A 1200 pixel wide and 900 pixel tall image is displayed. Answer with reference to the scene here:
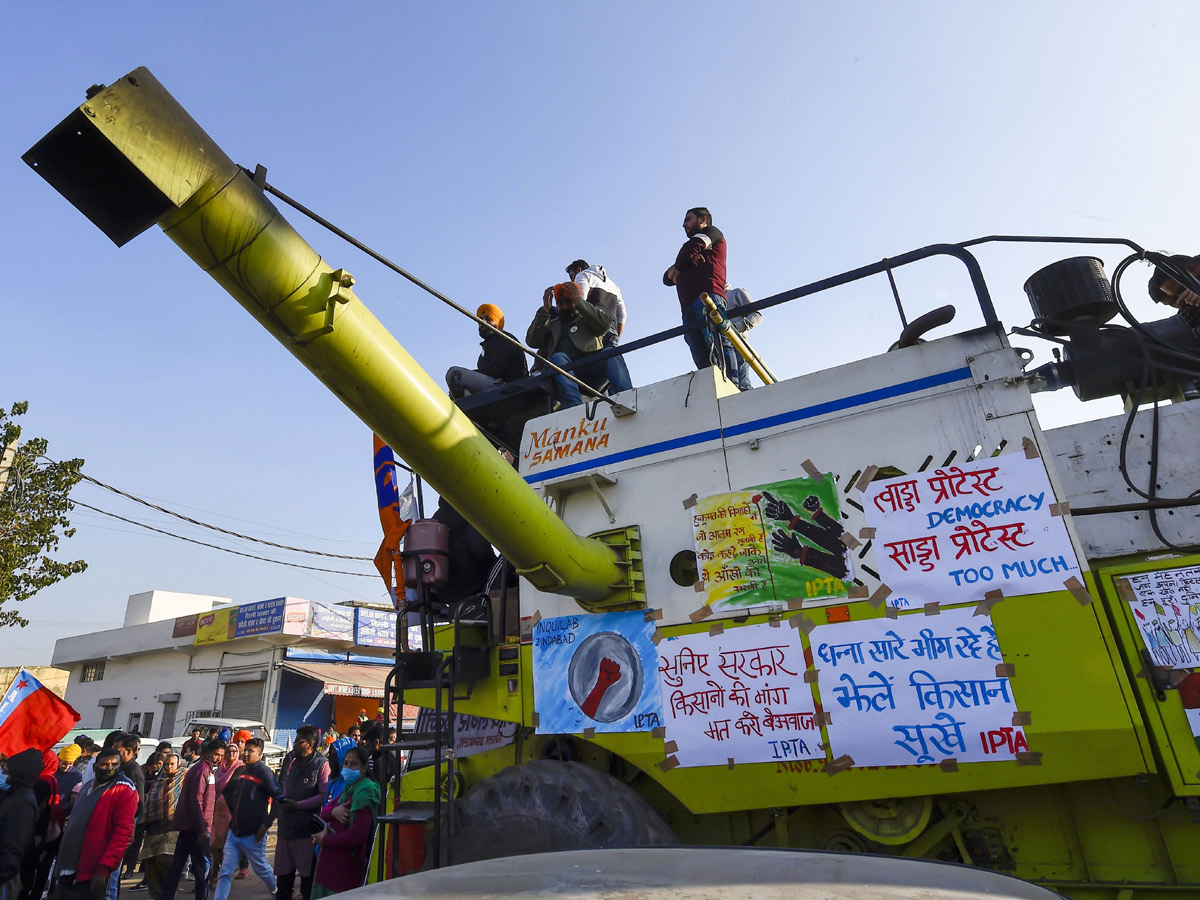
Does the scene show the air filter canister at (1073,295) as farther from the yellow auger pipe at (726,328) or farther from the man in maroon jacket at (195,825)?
the man in maroon jacket at (195,825)

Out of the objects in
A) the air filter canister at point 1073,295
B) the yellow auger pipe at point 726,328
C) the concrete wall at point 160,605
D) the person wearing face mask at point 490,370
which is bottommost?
the air filter canister at point 1073,295

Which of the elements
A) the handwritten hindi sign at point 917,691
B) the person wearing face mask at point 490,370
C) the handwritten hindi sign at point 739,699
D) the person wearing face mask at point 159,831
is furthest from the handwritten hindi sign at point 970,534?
the person wearing face mask at point 159,831

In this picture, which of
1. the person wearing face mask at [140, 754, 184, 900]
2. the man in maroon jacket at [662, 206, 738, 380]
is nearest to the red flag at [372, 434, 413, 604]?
the man in maroon jacket at [662, 206, 738, 380]

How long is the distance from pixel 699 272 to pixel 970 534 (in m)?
3.52

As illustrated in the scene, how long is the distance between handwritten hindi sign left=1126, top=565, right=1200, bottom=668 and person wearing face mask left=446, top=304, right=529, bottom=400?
472cm

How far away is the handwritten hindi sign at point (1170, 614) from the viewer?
3.07m

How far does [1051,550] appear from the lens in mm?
3420

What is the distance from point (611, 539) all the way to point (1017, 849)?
258 centimetres

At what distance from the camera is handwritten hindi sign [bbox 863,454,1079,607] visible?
3439 millimetres

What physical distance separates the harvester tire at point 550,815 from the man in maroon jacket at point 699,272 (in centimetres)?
332

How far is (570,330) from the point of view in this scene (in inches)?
250

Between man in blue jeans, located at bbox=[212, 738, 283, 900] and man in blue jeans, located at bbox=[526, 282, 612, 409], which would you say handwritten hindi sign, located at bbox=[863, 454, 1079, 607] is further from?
man in blue jeans, located at bbox=[212, 738, 283, 900]

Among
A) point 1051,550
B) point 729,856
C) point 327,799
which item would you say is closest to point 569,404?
point 1051,550

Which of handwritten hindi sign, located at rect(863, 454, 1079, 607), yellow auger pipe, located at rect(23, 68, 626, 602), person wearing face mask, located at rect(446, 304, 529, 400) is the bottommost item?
handwritten hindi sign, located at rect(863, 454, 1079, 607)
